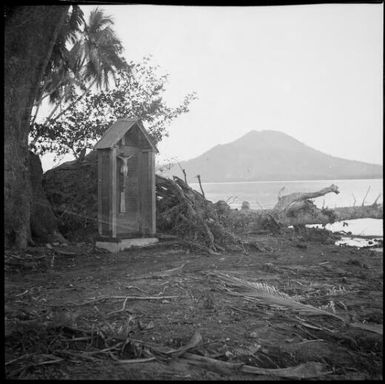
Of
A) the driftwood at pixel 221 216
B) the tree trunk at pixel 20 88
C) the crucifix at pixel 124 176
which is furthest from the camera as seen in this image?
the driftwood at pixel 221 216

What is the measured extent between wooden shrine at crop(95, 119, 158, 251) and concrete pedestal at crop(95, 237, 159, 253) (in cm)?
5

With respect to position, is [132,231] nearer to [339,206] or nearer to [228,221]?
[228,221]

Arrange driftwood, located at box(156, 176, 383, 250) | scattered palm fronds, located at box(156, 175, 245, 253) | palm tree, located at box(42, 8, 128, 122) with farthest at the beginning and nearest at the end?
palm tree, located at box(42, 8, 128, 122), driftwood, located at box(156, 176, 383, 250), scattered palm fronds, located at box(156, 175, 245, 253)

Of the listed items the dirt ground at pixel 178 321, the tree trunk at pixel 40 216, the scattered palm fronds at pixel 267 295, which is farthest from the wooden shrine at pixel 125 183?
the scattered palm fronds at pixel 267 295

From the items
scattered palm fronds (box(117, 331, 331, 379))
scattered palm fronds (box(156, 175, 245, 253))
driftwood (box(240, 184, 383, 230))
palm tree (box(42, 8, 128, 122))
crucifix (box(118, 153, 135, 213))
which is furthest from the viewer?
palm tree (box(42, 8, 128, 122))

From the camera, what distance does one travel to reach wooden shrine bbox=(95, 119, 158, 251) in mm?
7586

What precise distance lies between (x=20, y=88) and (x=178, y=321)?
536 cm

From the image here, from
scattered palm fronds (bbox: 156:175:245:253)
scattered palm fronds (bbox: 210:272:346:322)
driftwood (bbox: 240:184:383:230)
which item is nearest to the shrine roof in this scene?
scattered palm fronds (bbox: 156:175:245:253)

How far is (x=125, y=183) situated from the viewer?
8008mm

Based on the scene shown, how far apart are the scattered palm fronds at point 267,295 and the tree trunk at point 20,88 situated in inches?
150

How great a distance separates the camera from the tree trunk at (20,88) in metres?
6.68

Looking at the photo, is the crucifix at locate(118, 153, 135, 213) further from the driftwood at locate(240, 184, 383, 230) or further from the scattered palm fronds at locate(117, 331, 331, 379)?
the driftwood at locate(240, 184, 383, 230)

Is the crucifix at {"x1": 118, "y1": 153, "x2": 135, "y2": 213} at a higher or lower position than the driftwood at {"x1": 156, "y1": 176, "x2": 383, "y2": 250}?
higher

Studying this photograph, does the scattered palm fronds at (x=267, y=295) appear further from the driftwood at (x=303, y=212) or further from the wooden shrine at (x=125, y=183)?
the driftwood at (x=303, y=212)
